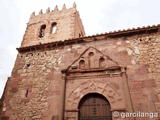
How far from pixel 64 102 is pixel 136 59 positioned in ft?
10.8

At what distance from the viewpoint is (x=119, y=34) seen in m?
6.68

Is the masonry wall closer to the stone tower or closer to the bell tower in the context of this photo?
the stone tower

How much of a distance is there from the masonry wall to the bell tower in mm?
3454

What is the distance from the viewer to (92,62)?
21.0ft

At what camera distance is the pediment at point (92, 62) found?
20.1 ft

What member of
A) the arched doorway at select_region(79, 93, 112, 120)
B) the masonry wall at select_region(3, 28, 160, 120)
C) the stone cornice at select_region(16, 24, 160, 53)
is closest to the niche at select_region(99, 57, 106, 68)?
the masonry wall at select_region(3, 28, 160, 120)

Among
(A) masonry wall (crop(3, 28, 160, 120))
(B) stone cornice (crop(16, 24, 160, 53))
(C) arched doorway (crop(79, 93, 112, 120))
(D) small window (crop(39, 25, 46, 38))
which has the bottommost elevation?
(C) arched doorway (crop(79, 93, 112, 120))

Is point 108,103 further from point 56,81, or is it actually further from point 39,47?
point 39,47

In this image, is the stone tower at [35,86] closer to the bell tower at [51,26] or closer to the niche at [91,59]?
the niche at [91,59]

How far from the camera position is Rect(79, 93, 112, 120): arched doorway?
17.1 ft

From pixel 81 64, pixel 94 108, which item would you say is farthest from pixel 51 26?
pixel 94 108

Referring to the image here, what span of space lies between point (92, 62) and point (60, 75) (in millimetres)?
1493

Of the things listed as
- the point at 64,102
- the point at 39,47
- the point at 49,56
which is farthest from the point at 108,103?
the point at 39,47

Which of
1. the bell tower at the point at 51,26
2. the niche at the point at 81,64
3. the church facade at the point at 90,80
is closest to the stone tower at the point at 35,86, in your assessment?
the church facade at the point at 90,80
